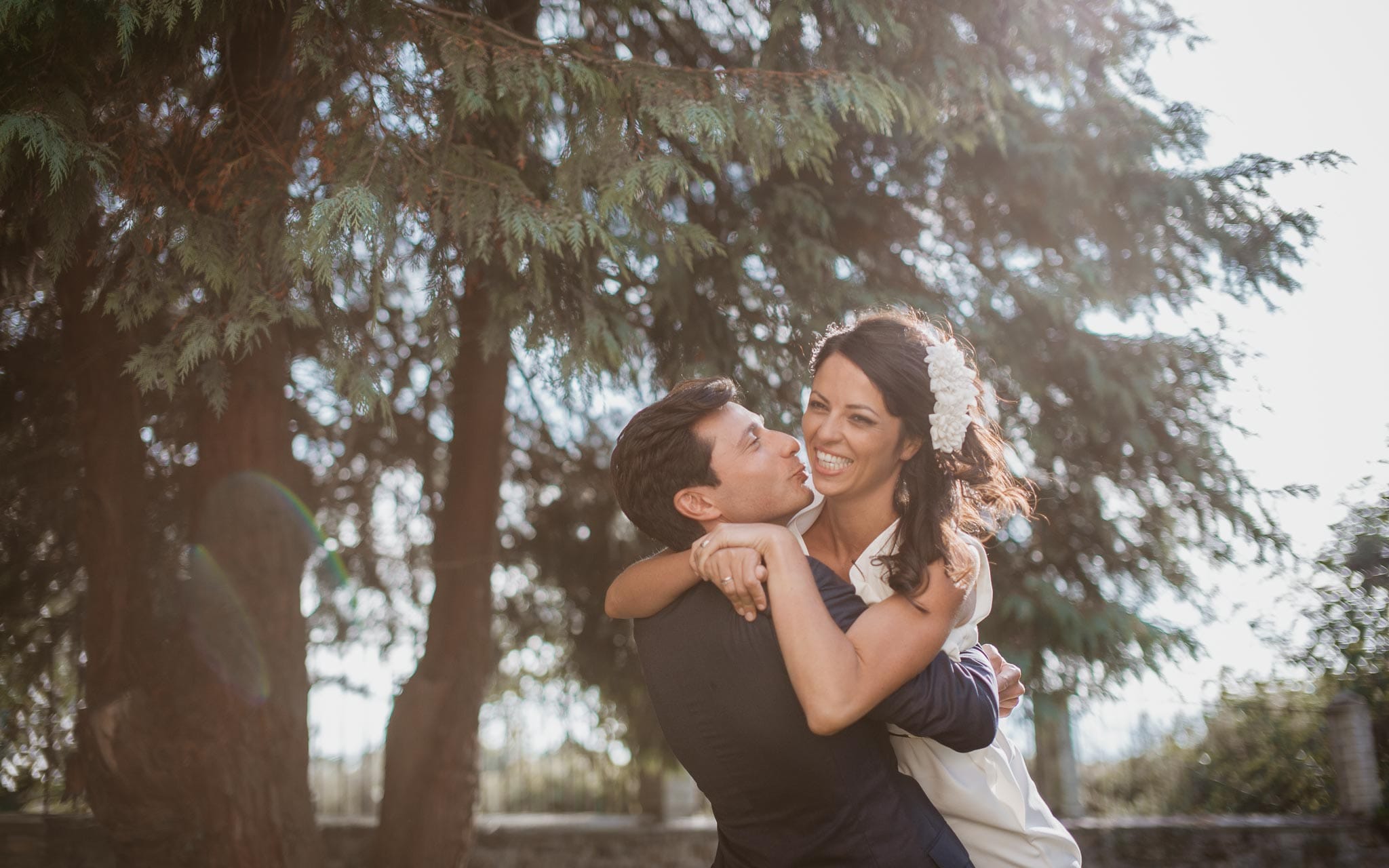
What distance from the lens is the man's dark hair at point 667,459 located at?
2613mm

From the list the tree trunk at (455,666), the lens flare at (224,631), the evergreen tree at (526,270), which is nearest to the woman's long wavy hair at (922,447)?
the evergreen tree at (526,270)

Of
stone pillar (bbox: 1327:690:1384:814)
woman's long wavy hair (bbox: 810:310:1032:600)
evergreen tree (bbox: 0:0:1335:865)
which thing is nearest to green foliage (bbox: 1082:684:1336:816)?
stone pillar (bbox: 1327:690:1384:814)

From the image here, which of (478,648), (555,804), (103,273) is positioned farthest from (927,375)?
(555,804)

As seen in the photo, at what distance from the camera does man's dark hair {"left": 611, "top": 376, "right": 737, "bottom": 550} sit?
8.57ft

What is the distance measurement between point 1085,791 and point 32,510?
361 inches

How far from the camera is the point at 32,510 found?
662 cm

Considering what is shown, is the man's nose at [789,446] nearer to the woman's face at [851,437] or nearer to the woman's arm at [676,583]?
the woman's face at [851,437]

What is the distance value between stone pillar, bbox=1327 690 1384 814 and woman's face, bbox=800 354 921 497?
23.8 ft

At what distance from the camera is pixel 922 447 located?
2.99 m

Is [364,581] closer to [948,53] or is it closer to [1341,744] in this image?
[948,53]

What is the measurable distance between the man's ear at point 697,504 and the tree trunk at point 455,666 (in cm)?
395

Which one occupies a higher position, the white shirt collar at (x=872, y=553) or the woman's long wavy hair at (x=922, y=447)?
the woman's long wavy hair at (x=922, y=447)

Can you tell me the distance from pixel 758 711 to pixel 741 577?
0.30 metres

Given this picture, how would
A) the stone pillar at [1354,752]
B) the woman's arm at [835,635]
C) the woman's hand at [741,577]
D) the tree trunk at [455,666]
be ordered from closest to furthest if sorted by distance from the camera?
1. the woman's arm at [835,635]
2. the woman's hand at [741,577]
3. the tree trunk at [455,666]
4. the stone pillar at [1354,752]
